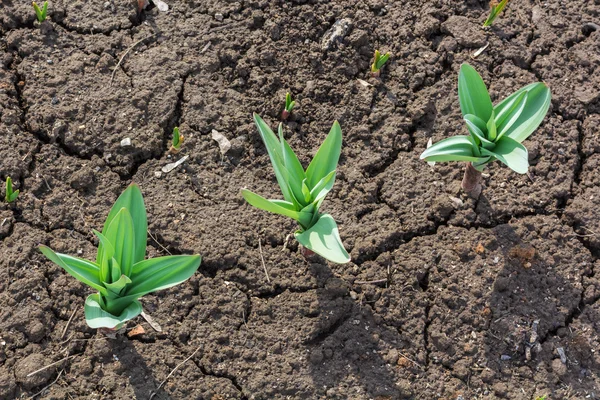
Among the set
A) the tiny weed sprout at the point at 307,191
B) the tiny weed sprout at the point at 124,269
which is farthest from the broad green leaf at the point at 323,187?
the tiny weed sprout at the point at 124,269

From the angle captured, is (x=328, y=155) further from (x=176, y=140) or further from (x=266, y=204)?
(x=176, y=140)

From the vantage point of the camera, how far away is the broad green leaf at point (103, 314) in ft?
8.16

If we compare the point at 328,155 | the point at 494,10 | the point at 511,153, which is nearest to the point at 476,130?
the point at 511,153

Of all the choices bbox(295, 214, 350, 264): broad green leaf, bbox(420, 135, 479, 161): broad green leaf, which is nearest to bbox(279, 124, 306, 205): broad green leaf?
bbox(295, 214, 350, 264): broad green leaf

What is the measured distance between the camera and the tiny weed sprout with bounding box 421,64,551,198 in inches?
109

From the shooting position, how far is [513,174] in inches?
129

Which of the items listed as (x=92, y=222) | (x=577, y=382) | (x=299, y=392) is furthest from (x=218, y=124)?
(x=577, y=382)

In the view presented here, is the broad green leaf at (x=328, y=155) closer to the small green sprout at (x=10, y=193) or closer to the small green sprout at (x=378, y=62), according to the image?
the small green sprout at (x=378, y=62)

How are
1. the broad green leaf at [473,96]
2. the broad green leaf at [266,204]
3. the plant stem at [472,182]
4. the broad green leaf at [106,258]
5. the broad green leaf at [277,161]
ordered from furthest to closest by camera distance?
the plant stem at [472,182]
the broad green leaf at [473,96]
the broad green leaf at [277,161]
the broad green leaf at [266,204]
the broad green leaf at [106,258]

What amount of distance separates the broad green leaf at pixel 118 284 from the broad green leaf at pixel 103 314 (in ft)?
0.29

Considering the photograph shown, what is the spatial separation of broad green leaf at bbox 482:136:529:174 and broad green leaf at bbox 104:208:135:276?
4.92 feet

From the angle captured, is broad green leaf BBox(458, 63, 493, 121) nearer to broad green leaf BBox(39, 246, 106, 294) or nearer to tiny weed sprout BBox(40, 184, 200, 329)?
tiny weed sprout BBox(40, 184, 200, 329)

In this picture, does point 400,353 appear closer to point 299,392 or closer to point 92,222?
point 299,392

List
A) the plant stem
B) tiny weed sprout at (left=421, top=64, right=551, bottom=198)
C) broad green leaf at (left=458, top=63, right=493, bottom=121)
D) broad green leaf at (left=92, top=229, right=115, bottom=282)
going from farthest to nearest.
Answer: the plant stem
broad green leaf at (left=458, top=63, right=493, bottom=121)
tiny weed sprout at (left=421, top=64, right=551, bottom=198)
broad green leaf at (left=92, top=229, right=115, bottom=282)
